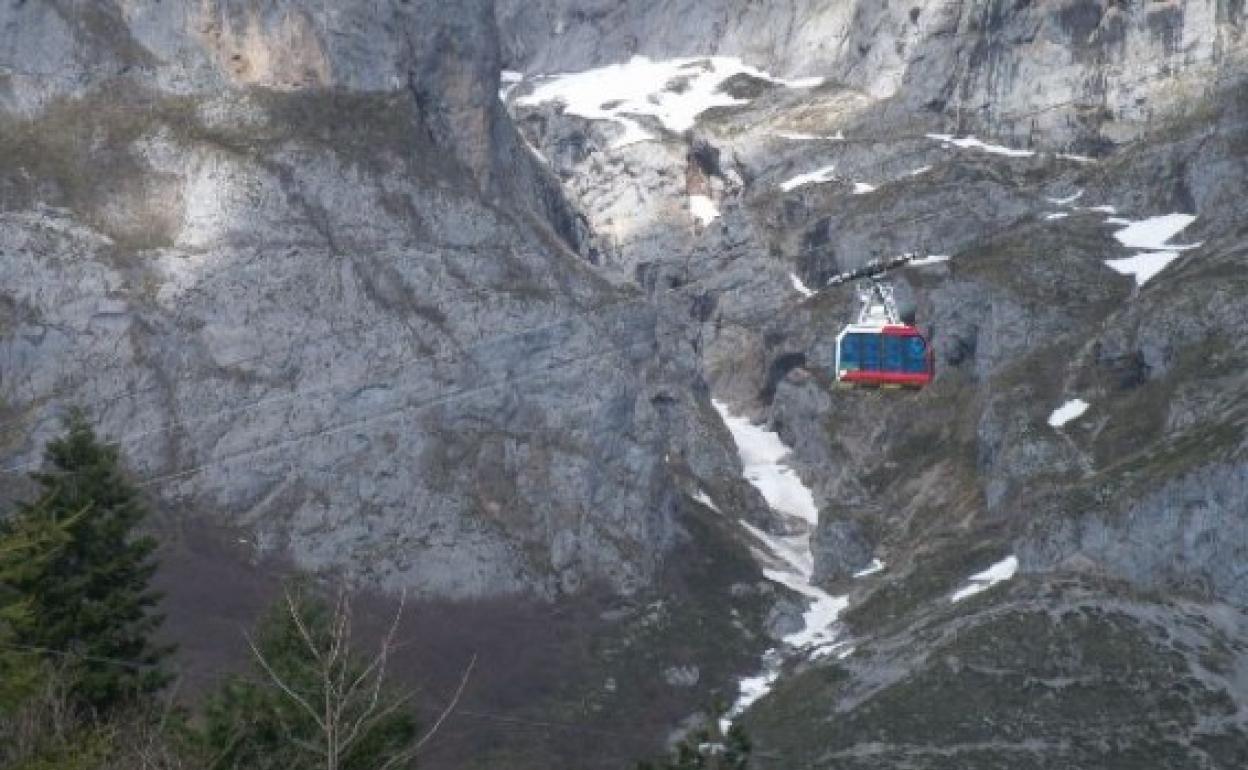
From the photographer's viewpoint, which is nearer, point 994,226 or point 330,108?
point 330,108

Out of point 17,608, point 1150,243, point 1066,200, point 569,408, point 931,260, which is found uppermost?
point 17,608

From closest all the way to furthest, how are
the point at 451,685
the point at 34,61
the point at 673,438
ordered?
1. the point at 451,685
2. the point at 34,61
3. the point at 673,438

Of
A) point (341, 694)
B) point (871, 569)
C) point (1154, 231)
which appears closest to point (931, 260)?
point (1154, 231)

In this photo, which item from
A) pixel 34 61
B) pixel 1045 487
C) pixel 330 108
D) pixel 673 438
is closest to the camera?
pixel 1045 487

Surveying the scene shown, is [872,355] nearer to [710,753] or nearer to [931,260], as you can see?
[710,753]

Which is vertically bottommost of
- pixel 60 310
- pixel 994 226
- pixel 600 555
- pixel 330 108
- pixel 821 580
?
pixel 821 580

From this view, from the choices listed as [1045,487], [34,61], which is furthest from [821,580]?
[34,61]

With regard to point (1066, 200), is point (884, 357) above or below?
above

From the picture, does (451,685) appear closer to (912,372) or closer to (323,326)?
(323,326)
